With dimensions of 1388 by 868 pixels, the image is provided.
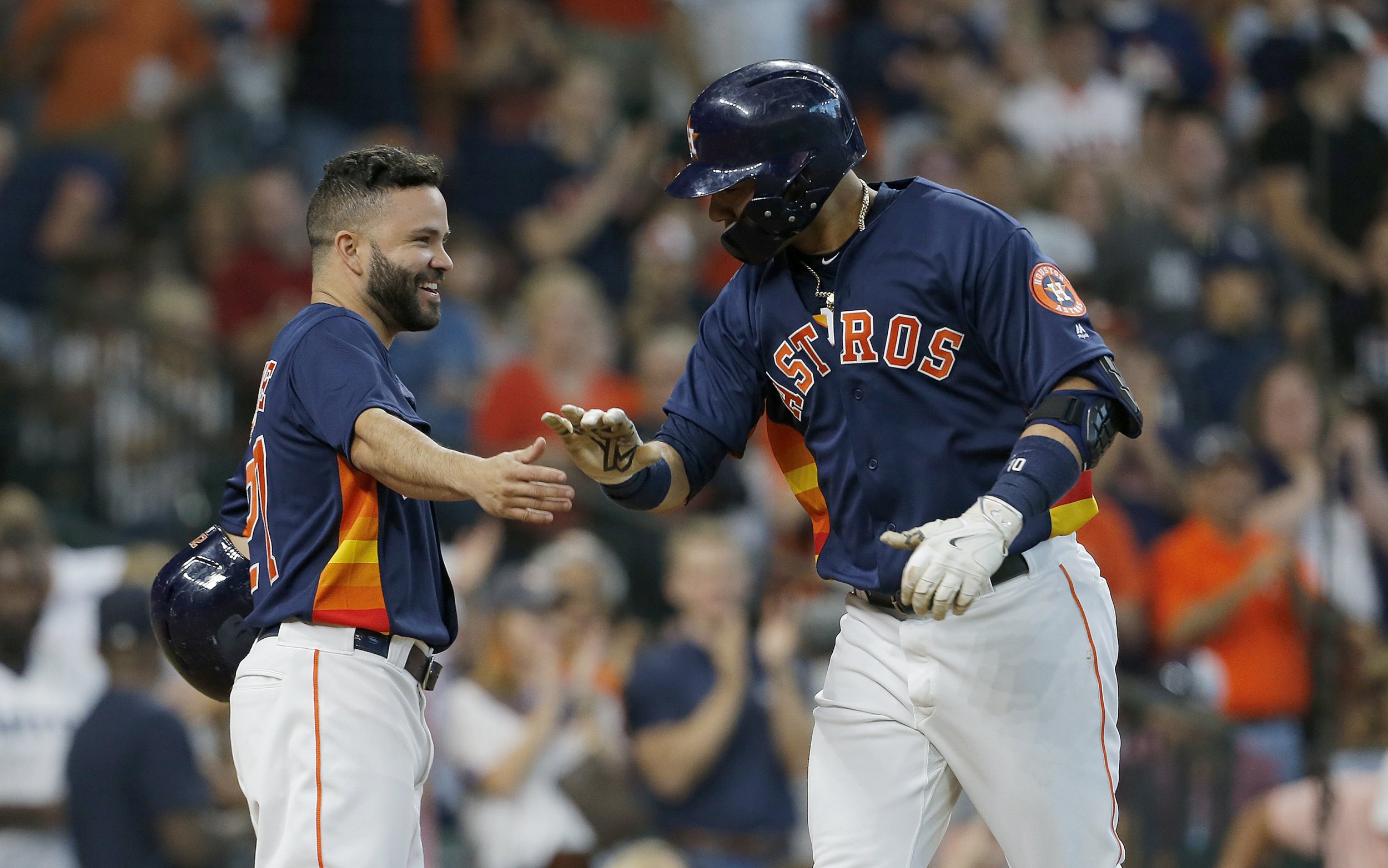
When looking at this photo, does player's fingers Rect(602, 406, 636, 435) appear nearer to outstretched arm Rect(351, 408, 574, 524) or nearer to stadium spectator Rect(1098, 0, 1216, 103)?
outstretched arm Rect(351, 408, 574, 524)

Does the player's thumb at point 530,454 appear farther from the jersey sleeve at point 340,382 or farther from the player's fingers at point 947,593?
the player's fingers at point 947,593

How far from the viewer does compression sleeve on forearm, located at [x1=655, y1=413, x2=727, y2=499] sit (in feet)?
11.9

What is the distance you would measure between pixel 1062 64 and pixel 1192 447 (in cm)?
322

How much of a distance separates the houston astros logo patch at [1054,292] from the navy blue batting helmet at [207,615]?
5.88 ft

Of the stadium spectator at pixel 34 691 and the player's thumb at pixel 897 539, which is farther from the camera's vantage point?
the stadium spectator at pixel 34 691

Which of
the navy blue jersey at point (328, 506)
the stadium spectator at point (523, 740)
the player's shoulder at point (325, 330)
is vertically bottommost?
the stadium spectator at point (523, 740)

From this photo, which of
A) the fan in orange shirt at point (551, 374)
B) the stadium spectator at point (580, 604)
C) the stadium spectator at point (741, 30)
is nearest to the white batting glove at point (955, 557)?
the stadium spectator at point (580, 604)

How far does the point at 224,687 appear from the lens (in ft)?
12.1

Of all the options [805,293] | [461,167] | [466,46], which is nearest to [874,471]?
[805,293]

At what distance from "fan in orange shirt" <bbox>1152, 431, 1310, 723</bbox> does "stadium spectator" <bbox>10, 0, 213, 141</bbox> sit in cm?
559

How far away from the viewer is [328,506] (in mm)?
3309

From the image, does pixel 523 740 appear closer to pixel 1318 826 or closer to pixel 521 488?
pixel 1318 826

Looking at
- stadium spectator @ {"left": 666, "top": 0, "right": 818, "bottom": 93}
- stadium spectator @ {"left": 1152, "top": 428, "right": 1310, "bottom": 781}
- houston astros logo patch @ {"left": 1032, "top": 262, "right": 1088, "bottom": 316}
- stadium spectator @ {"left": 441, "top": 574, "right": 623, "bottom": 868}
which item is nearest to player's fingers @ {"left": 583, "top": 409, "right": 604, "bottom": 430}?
houston astros logo patch @ {"left": 1032, "top": 262, "right": 1088, "bottom": 316}

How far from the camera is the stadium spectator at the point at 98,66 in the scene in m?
8.57
